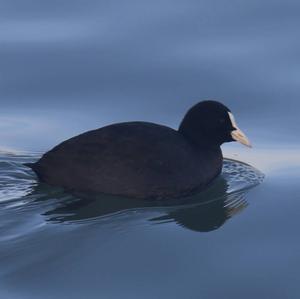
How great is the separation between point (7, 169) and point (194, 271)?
229 cm

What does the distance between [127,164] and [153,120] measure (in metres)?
1.44

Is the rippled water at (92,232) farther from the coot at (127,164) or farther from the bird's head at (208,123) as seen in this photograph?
the bird's head at (208,123)

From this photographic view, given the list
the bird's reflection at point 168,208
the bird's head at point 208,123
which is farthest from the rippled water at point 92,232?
the bird's head at point 208,123

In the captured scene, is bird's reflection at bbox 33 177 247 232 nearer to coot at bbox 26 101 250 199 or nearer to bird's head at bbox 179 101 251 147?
coot at bbox 26 101 250 199

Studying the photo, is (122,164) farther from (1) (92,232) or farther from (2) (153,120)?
(2) (153,120)

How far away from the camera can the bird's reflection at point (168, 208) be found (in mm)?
7078

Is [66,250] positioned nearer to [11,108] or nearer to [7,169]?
[7,169]

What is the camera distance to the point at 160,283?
19.5 feet

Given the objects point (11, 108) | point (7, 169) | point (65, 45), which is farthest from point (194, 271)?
point (65, 45)

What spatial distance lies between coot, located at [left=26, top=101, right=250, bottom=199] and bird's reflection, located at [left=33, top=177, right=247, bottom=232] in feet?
0.25

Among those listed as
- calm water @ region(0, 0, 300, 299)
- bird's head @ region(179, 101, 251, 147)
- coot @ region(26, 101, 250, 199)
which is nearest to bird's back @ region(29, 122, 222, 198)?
coot @ region(26, 101, 250, 199)

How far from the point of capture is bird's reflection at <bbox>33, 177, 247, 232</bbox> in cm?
708

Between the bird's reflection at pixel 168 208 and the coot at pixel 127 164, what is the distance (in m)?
0.07

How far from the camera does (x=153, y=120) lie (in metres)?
8.91
